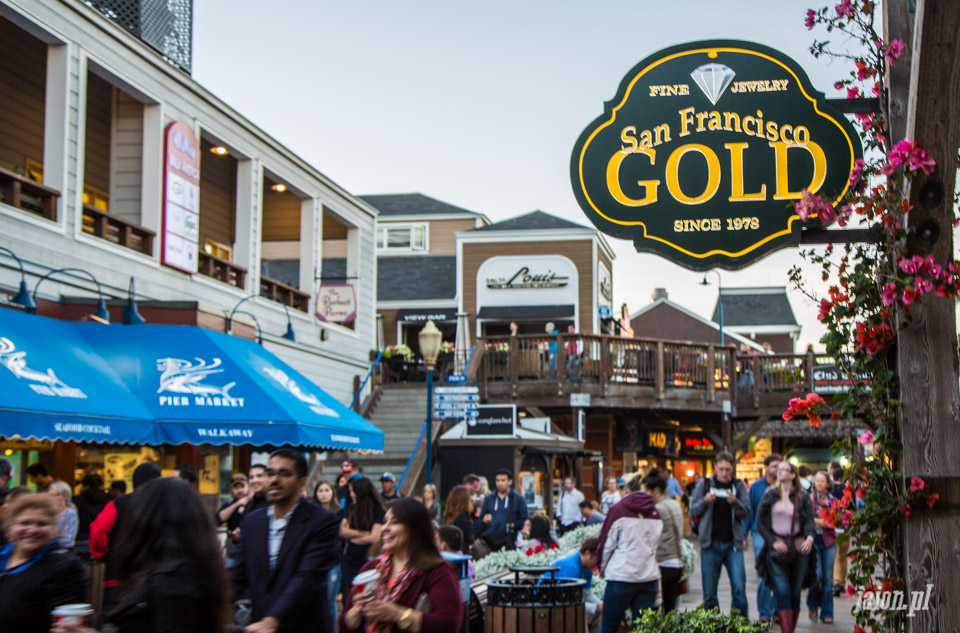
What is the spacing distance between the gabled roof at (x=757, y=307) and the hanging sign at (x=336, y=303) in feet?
124

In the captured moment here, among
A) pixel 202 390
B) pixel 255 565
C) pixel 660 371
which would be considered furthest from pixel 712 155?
pixel 660 371

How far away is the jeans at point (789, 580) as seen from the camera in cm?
1002

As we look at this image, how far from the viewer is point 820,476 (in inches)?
557

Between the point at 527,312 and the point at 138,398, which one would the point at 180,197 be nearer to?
the point at 138,398

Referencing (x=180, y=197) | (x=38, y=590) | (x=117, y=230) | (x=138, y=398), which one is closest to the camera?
(x=38, y=590)

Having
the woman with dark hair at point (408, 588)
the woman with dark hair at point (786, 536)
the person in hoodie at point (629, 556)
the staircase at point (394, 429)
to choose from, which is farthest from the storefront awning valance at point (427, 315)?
the woman with dark hair at point (408, 588)

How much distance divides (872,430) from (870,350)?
15.2 inches

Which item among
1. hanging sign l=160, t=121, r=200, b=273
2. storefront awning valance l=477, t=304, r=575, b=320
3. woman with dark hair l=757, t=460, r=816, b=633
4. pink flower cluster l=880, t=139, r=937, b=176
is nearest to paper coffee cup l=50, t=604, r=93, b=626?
pink flower cluster l=880, t=139, r=937, b=176

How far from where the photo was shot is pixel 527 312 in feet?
120

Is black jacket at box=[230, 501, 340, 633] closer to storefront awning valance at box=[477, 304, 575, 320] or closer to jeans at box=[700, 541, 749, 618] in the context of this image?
jeans at box=[700, 541, 749, 618]

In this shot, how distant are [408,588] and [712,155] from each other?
255cm

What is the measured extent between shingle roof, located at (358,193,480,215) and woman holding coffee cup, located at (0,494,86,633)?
36.3 meters

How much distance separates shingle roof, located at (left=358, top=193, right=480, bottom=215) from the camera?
135 feet

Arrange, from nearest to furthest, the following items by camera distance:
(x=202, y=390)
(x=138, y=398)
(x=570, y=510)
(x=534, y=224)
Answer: (x=138, y=398) → (x=202, y=390) → (x=570, y=510) → (x=534, y=224)
